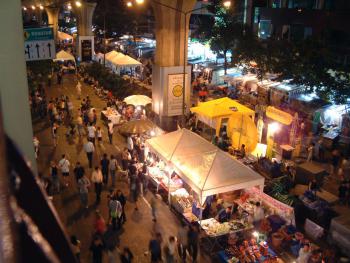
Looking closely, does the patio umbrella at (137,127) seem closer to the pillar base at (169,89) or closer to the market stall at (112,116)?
the market stall at (112,116)

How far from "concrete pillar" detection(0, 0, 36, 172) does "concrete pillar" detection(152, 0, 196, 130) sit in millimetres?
20558

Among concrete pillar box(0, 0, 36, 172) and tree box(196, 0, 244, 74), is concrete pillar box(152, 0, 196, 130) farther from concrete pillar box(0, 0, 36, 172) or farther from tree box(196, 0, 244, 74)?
concrete pillar box(0, 0, 36, 172)

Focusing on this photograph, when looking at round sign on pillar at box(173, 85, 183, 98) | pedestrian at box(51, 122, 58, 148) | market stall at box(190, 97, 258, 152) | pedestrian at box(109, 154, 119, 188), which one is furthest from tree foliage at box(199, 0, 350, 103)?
pedestrian at box(51, 122, 58, 148)

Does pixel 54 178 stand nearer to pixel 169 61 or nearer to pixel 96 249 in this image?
pixel 96 249

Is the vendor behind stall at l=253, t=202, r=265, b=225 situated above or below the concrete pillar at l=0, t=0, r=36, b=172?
below

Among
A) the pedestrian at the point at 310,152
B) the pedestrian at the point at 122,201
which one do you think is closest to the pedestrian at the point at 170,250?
the pedestrian at the point at 122,201

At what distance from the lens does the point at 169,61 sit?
23.6 metres

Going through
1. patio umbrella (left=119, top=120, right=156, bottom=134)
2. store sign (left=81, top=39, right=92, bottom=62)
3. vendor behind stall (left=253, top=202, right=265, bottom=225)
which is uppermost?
store sign (left=81, top=39, right=92, bottom=62)

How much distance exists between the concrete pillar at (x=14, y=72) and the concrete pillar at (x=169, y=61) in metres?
20.6

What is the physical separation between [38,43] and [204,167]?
727cm

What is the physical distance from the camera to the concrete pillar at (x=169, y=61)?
23109 millimetres

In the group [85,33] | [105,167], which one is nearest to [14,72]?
[105,167]

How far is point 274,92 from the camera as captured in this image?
1039 inches

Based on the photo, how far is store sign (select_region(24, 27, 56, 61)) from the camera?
1356cm
